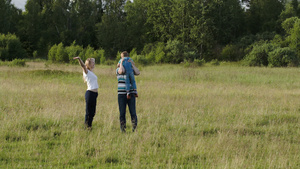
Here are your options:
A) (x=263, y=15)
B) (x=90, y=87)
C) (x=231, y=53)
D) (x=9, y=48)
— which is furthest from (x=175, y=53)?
(x=90, y=87)

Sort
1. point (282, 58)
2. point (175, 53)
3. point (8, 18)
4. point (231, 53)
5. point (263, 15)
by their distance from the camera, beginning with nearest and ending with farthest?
point (282, 58) < point (175, 53) < point (231, 53) < point (8, 18) < point (263, 15)

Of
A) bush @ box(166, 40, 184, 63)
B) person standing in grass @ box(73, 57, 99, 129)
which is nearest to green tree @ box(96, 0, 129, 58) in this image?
bush @ box(166, 40, 184, 63)

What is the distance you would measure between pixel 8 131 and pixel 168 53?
3816 cm

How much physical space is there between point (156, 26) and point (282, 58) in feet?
86.0

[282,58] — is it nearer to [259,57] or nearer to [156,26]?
[259,57]

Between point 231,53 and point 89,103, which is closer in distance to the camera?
point 89,103

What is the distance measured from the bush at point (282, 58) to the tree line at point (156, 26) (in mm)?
10287

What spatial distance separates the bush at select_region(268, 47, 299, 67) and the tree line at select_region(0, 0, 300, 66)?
10287 millimetres

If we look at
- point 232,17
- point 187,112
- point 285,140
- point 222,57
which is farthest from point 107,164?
point 232,17

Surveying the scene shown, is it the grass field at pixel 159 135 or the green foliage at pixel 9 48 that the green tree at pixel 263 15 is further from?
the grass field at pixel 159 135

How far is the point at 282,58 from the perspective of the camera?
116ft

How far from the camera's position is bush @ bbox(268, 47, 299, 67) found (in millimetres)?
35375

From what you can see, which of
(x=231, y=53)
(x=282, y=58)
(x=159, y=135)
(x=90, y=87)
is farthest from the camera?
(x=231, y=53)

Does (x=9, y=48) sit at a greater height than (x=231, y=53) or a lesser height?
lesser
